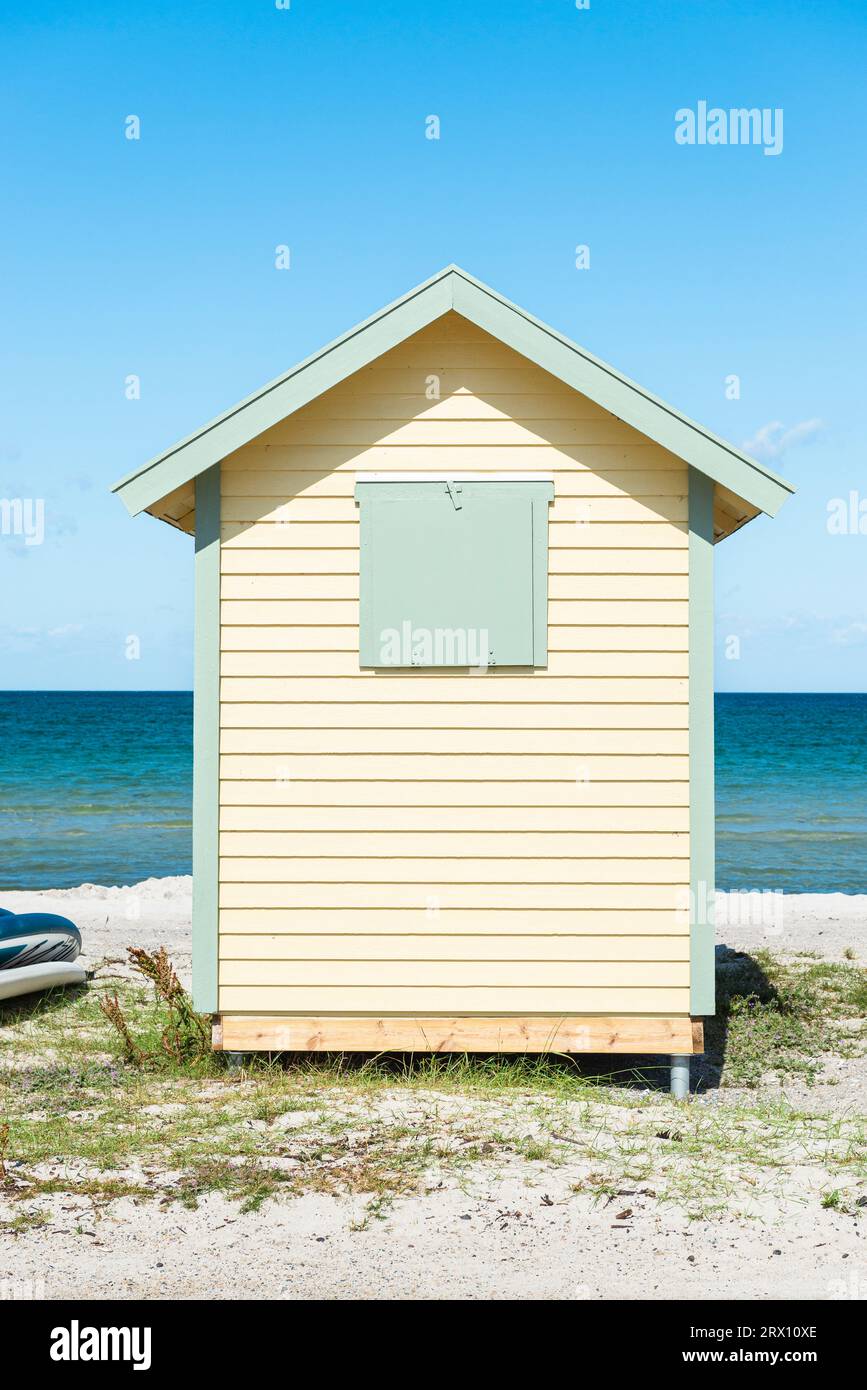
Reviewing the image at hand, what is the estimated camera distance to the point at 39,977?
33.6ft

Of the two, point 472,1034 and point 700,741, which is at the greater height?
point 700,741

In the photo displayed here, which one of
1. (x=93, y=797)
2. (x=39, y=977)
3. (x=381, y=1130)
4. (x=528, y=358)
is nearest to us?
(x=381, y=1130)

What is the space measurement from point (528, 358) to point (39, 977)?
6.83 m

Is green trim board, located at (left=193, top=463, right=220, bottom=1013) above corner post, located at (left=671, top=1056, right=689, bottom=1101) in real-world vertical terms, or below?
above

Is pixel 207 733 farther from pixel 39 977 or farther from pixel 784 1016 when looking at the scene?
pixel 784 1016

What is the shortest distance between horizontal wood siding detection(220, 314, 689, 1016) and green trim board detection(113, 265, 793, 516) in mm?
289

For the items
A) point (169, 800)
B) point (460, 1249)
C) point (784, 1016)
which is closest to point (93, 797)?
point (169, 800)

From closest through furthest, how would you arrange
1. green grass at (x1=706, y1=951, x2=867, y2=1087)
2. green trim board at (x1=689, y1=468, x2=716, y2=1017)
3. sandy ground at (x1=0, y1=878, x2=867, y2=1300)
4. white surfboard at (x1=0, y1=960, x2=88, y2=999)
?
sandy ground at (x1=0, y1=878, x2=867, y2=1300) < green trim board at (x1=689, y1=468, x2=716, y2=1017) < green grass at (x1=706, y1=951, x2=867, y2=1087) < white surfboard at (x1=0, y1=960, x2=88, y2=999)

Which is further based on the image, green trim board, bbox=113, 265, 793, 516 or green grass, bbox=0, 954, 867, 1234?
green trim board, bbox=113, 265, 793, 516

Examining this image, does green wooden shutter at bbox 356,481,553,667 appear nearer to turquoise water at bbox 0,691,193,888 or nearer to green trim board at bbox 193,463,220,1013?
green trim board at bbox 193,463,220,1013

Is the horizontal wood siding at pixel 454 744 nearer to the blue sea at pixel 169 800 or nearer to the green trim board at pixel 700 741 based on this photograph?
the green trim board at pixel 700 741

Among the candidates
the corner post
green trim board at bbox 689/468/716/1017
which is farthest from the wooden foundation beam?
green trim board at bbox 689/468/716/1017

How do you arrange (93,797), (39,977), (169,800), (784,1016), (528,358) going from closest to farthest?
(528,358) < (784,1016) < (39,977) < (169,800) < (93,797)

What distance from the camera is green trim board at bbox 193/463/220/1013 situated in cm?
750
